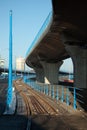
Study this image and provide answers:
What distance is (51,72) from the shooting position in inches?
2689

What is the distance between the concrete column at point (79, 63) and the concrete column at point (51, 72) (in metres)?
29.2

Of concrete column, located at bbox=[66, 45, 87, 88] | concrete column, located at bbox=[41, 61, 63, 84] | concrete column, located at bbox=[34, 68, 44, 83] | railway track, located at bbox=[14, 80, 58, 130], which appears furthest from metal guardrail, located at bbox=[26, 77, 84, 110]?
concrete column, located at bbox=[34, 68, 44, 83]

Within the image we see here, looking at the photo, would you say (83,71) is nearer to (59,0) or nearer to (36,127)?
(59,0)

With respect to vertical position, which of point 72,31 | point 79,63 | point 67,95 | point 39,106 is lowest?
point 39,106

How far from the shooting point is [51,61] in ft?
228

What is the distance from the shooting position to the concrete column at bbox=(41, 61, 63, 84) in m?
68.4

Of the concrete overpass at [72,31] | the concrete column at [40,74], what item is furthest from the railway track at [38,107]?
the concrete column at [40,74]

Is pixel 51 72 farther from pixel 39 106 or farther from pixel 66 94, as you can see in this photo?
pixel 39 106

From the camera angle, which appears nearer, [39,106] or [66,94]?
[39,106]

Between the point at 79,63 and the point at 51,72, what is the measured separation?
29926 mm

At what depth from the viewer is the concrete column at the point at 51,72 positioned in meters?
68.4

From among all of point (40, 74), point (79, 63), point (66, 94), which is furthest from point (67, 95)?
point (40, 74)

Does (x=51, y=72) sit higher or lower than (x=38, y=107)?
higher

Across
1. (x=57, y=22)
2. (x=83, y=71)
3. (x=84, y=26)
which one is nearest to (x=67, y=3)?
(x=57, y=22)
